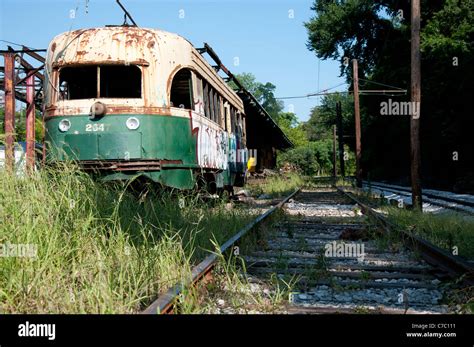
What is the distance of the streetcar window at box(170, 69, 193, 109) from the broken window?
0.77m

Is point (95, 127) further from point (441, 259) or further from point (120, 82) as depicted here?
point (441, 259)

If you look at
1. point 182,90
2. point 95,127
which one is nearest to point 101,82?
point 95,127

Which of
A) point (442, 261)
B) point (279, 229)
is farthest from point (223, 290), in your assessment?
point (279, 229)

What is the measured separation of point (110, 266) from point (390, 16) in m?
33.0

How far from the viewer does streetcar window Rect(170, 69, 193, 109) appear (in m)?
8.49

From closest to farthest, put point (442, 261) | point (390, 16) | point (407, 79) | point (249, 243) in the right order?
point (442, 261) < point (249, 243) < point (407, 79) < point (390, 16)

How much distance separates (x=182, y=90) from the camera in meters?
8.70

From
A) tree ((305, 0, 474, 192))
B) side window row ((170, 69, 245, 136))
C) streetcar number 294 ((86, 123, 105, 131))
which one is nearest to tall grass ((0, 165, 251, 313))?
streetcar number 294 ((86, 123, 105, 131))

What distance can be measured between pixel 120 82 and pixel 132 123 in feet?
3.19

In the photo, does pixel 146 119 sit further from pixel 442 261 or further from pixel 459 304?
pixel 459 304

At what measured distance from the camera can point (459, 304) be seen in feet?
11.8

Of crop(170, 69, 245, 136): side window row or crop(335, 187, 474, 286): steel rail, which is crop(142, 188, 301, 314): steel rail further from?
crop(170, 69, 245, 136): side window row

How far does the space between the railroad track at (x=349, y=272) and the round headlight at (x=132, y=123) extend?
2.40 metres

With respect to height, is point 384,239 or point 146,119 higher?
point 146,119
